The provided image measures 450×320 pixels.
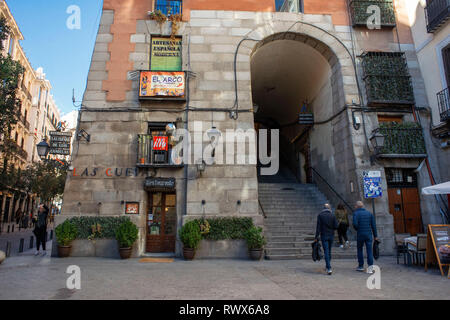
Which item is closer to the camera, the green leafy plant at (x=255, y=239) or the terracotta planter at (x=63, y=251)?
the green leafy plant at (x=255, y=239)

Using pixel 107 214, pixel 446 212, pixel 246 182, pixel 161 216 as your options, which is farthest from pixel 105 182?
pixel 446 212

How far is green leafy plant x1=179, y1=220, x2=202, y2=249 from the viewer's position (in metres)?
9.39

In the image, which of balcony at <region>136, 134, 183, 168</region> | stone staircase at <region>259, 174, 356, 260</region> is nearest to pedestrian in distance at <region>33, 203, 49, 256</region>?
balcony at <region>136, 134, 183, 168</region>

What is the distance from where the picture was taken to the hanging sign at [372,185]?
10.7m

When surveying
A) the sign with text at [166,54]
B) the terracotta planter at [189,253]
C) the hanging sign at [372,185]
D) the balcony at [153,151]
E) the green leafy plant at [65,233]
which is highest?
the sign with text at [166,54]

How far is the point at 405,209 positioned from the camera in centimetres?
1147

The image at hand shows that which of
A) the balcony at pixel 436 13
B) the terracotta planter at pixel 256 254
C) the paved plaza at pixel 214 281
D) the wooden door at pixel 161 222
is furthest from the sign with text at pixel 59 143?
the balcony at pixel 436 13

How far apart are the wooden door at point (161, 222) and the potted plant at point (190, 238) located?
55.1 inches

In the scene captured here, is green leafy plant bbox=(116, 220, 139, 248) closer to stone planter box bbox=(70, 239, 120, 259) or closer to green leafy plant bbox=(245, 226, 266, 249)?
stone planter box bbox=(70, 239, 120, 259)

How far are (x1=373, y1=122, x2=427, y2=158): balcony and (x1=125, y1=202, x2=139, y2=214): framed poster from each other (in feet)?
30.8

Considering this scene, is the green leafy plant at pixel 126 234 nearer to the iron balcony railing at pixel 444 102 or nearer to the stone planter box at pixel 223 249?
the stone planter box at pixel 223 249

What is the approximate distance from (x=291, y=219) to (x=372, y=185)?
3330 mm

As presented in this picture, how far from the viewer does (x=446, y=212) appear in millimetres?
10984

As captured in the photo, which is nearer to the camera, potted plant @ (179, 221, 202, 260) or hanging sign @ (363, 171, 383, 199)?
potted plant @ (179, 221, 202, 260)
